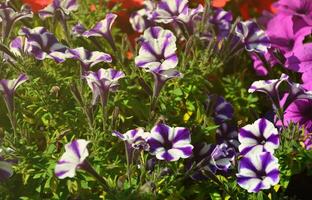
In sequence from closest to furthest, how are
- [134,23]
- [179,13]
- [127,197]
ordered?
[127,197]
[179,13]
[134,23]

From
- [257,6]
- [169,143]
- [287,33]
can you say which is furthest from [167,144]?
[257,6]

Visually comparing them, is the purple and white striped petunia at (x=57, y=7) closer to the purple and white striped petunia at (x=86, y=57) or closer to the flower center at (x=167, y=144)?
the purple and white striped petunia at (x=86, y=57)

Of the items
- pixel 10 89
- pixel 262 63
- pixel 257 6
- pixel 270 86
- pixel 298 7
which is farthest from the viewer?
pixel 257 6

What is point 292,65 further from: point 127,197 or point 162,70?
point 127,197

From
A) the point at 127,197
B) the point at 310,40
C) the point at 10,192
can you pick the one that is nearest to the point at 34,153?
the point at 10,192

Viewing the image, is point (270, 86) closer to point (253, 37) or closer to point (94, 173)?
point (253, 37)

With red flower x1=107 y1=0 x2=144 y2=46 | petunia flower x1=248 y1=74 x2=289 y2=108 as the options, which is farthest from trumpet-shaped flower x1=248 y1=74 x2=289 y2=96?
red flower x1=107 y1=0 x2=144 y2=46

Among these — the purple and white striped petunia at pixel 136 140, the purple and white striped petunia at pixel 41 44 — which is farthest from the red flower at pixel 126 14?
the purple and white striped petunia at pixel 136 140
